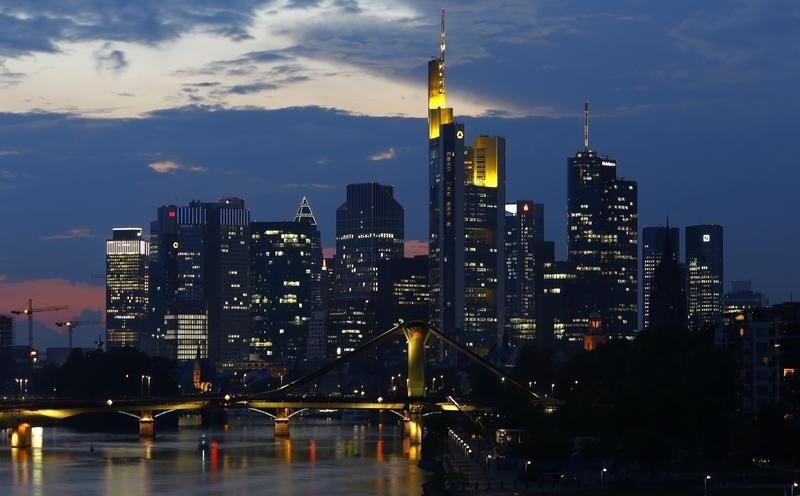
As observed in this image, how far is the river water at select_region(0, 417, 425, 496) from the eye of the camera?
11038 centimetres

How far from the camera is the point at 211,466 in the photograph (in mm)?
132375

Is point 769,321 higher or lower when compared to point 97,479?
higher

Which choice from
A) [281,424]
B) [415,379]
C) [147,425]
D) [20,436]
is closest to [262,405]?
[281,424]

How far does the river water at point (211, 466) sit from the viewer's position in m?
110

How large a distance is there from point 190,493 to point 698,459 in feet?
105

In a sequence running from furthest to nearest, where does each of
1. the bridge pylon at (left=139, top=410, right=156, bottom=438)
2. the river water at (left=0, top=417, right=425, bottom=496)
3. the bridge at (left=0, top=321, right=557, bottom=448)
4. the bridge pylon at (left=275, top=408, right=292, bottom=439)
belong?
the bridge pylon at (left=275, top=408, right=292, bottom=439), the bridge pylon at (left=139, top=410, right=156, bottom=438), the bridge at (left=0, top=321, right=557, bottom=448), the river water at (left=0, top=417, right=425, bottom=496)

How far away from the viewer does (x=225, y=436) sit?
18775cm

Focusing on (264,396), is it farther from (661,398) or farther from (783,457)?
(783,457)

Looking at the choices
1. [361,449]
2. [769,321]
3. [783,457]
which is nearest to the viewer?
[783,457]

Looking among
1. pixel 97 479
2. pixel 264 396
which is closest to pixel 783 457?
pixel 97 479

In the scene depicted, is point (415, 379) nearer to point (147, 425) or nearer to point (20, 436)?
point (147, 425)

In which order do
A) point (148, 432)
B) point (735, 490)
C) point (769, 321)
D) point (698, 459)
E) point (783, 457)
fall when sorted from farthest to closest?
point (148, 432) < point (769, 321) < point (698, 459) < point (783, 457) < point (735, 490)

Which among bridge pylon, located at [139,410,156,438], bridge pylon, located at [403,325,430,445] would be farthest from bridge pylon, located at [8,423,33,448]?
bridge pylon, located at [403,325,430,445]

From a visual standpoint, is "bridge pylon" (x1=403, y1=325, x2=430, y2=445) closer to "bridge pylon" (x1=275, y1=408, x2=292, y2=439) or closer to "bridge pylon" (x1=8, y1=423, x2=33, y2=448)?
"bridge pylon" (x1=275, y1=408, x2=292, y2=439)
